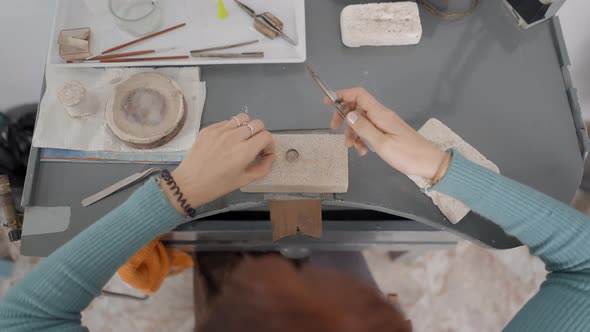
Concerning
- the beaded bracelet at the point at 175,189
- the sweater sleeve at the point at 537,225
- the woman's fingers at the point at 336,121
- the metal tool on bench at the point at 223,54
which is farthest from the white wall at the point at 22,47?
the sweater sleeve at the point at 537,225

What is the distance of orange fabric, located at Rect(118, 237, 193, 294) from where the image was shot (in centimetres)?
92

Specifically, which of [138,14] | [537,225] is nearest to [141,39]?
[138,14]

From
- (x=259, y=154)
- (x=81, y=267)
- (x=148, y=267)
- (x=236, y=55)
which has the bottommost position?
(x=148, y=267)

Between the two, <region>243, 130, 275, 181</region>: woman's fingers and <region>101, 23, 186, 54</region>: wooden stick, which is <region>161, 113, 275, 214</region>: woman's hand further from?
<region>101, 23, 186, 54</region>: wooden stick

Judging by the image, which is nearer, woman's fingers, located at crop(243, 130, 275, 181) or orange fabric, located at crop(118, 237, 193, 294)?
woman's fingers, located at crop(243, 130, 275, 181)

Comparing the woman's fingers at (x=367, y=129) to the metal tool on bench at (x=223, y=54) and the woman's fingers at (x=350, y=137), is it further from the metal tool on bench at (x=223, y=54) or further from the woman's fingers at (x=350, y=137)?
the metal tool on bench at (x=223, y=54)

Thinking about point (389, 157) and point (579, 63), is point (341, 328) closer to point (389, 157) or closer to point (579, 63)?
point (389, 157)

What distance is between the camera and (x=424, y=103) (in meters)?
0.86

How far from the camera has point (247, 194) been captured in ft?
2.71

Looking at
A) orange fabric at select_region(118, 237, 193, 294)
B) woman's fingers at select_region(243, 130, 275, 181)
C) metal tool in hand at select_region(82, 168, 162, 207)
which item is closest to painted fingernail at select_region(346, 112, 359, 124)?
woman's fingers at select_region(243, 130, 275, 181)

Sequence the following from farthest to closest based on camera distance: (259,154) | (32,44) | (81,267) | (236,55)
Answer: (32,44) < (236,55) < (259,154) < (81,267)

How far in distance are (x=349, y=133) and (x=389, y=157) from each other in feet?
0.38

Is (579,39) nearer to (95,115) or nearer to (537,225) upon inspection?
(537,225)

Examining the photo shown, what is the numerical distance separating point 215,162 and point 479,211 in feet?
1.42
